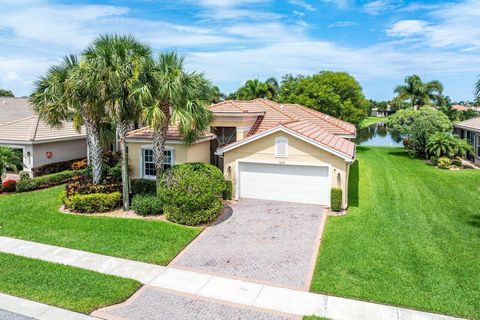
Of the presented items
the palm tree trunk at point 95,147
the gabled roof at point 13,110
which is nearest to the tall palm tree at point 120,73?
the palm tree trunk at point 95,147

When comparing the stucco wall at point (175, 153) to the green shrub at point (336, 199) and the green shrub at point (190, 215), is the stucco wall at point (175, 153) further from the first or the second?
the green shrub at point (336, 199)

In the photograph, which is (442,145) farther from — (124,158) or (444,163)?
(124,158)

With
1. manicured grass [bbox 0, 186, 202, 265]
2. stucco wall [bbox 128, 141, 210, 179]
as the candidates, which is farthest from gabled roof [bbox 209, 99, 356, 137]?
manicured grass [bbox 0, 186, 202, 265]

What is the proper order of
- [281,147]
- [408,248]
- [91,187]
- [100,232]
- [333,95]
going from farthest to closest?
[333,95]
[281,147]
[91,187]
[100,232]
[408,248]

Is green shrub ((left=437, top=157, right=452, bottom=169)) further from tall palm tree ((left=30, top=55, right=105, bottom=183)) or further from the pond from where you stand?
tall palm tree ((left=30, top=55, right=105, bottom=183))

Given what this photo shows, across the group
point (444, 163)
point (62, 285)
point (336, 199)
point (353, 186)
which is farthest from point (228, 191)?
point (444, 163)

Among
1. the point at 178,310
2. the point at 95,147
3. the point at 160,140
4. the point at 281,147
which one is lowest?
the point at 178,310
